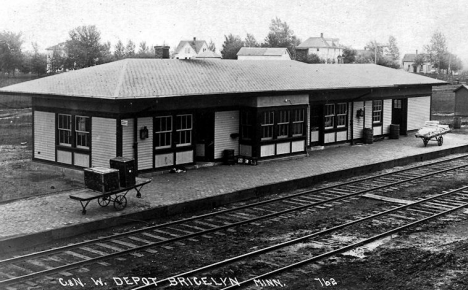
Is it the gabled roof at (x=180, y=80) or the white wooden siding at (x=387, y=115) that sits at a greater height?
the gabled roof at (x=180, y=80)

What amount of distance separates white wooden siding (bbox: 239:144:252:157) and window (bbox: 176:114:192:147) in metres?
2.76

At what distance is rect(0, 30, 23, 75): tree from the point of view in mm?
57781

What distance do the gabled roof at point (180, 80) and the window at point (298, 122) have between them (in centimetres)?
98

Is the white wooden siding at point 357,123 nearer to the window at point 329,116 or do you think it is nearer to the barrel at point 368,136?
the barrel at point 368,136

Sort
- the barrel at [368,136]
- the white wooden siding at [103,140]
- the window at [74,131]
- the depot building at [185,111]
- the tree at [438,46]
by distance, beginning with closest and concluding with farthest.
Answer: the white wooden siding at [103,140], the depot building at [185,111], the window at [74,131], the barrel at [368,136], the tree at [438,46]

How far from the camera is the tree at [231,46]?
106 m

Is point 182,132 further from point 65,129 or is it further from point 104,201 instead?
point 104,201

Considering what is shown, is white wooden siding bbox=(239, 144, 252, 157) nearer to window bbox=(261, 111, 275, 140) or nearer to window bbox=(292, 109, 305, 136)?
window bbox=(261, 111, 275, 140)

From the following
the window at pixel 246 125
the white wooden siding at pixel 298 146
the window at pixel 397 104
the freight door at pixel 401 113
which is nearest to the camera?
the window at pixel 246 125

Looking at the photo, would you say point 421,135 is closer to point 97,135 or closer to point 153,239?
point 97,135

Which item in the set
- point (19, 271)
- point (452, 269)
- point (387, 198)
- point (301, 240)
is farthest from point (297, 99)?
point (19, 271)

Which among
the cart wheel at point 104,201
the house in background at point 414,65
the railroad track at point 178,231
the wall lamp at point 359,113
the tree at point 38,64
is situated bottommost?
the railroad track at point 178,231

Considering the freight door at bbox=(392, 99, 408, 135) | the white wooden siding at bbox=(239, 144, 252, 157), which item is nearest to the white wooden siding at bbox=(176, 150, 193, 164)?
the white wooden siding at bbox=(239, 144, 252, 157)

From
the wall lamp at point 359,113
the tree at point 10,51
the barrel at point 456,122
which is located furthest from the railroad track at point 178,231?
the tree at point 10,51
